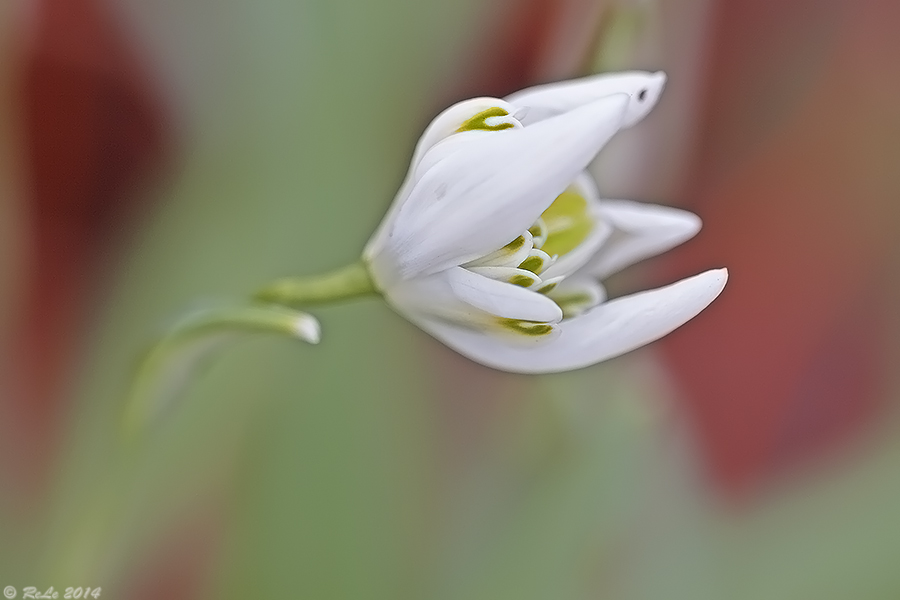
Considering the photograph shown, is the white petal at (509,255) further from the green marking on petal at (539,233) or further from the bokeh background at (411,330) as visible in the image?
the bokeh background at (411,330)

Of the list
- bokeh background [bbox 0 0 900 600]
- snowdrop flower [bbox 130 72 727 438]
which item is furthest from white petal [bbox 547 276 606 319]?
bokeh background [bbox 0 0 900 600]

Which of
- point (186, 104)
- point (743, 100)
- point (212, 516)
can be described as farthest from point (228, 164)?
point (743, 100)

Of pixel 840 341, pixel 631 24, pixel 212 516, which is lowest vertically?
pixel 212 516

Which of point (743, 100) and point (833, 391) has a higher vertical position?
point (743, 100)

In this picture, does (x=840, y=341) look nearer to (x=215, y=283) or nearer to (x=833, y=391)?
(x=833, y=391)

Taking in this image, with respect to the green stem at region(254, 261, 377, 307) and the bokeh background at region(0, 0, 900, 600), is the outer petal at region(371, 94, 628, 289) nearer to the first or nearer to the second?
the green stem at region(254, 261, 377, 307)

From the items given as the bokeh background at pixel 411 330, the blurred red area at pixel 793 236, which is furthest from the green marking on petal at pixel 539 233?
the blurred red area at pixel 793 236
